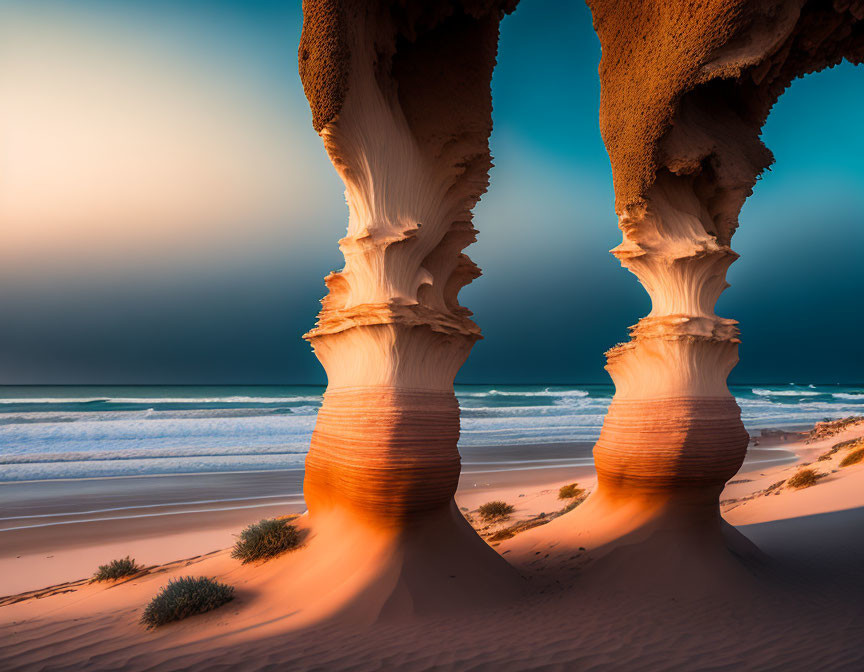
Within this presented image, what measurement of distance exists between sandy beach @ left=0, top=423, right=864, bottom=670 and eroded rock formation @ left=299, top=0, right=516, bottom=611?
61 cm

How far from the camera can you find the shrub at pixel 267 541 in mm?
5543

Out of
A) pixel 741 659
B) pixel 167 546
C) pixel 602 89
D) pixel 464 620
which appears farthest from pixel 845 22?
pixel 167 546

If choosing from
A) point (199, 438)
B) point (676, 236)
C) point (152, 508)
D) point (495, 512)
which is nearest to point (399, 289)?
point (676, 236)

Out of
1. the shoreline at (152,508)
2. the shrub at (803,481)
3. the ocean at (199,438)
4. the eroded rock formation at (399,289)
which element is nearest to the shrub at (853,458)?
the shrub at (803,481)

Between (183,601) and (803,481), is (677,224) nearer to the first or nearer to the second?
(183,601)

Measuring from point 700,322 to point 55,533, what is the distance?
11598mm

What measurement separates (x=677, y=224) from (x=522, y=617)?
535cm

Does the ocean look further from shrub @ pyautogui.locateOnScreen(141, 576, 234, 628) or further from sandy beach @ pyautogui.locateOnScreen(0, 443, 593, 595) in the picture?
shrub @ pyautogui.locateOnScreen(141, 576, 234, 628)

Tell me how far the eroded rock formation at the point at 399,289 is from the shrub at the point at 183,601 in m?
1.03

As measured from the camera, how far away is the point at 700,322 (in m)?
6.43

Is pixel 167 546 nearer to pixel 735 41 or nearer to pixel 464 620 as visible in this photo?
pixel 464 620

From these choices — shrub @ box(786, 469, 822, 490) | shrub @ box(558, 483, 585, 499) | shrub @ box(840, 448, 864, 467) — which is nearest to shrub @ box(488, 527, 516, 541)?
shrub @ box(558, 483, 585, 499)

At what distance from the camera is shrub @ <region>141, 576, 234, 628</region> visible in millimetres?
4535

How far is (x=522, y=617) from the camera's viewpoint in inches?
180
